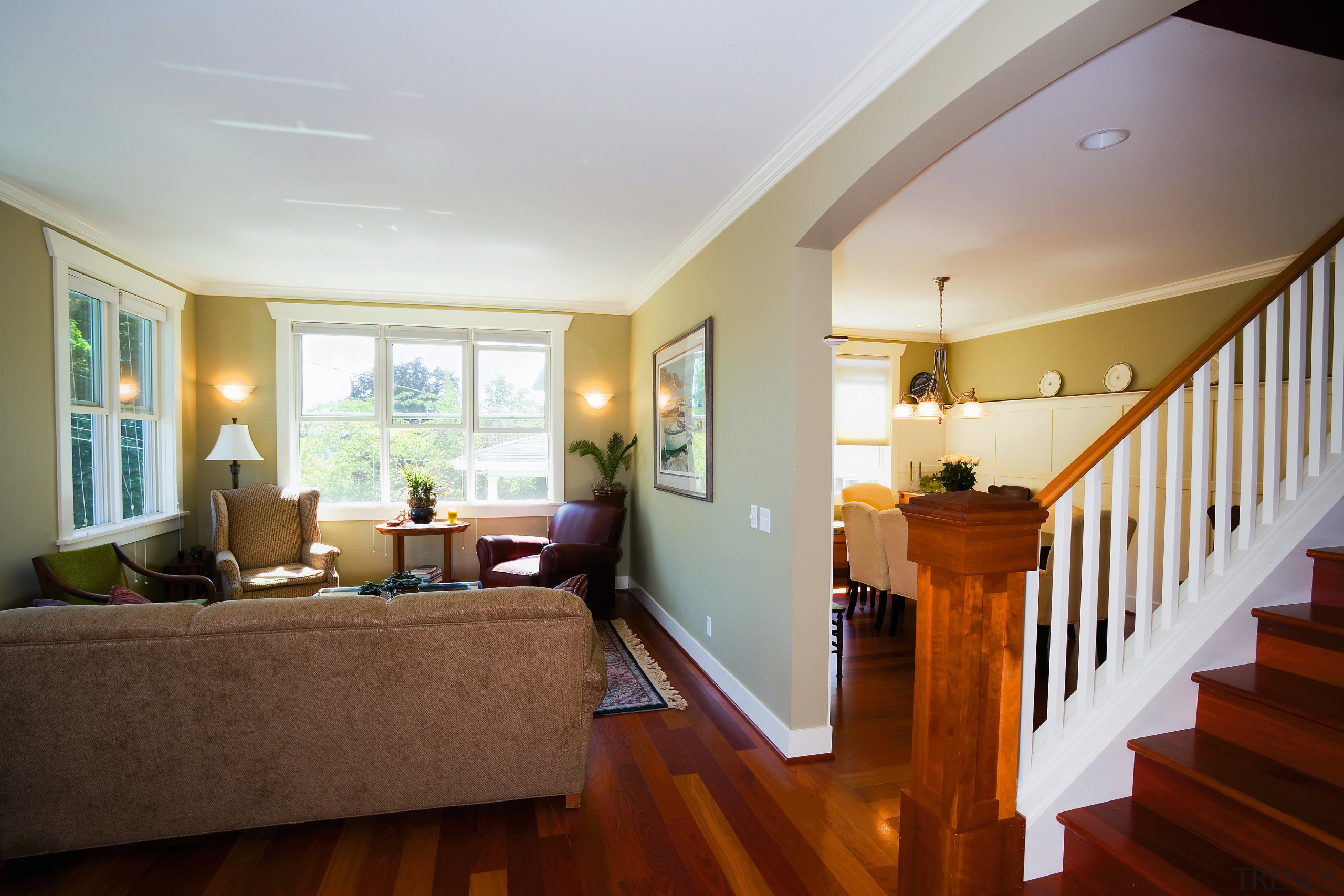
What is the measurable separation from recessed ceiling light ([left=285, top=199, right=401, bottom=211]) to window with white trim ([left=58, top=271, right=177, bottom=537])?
1566 millimetres

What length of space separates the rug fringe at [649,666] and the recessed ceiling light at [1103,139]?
319cm

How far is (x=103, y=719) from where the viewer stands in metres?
→ 2.00

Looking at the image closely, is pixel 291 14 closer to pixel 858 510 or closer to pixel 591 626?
pixel 591 626

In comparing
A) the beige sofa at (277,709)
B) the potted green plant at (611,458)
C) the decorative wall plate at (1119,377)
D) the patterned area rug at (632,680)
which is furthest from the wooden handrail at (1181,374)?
the potted green plant at (611,458)

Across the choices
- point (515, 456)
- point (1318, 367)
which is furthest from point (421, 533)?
point (1318, 367)

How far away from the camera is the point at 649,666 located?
4.03 meters

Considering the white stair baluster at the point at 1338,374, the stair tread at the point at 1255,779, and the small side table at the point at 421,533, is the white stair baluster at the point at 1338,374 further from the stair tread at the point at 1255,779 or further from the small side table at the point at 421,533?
the small side table at the point at 421,533

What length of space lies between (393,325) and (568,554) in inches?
105

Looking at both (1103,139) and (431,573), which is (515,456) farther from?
(1103,139)

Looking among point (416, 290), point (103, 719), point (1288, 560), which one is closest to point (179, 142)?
point (103, 719)

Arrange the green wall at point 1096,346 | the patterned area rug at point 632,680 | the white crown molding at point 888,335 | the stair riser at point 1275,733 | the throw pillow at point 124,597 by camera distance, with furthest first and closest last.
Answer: the white crown molding at point 888,335, the green wall at point 1096,346, the patterned area rug at point 632,680, the throw pillow at point 124,597, the stair riser at point 1275,733

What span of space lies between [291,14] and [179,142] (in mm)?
1321

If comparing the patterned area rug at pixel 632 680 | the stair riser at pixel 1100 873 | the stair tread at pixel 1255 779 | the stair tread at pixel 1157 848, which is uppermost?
the stair tread at pixel 1255 779

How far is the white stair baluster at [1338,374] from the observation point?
1.90m
